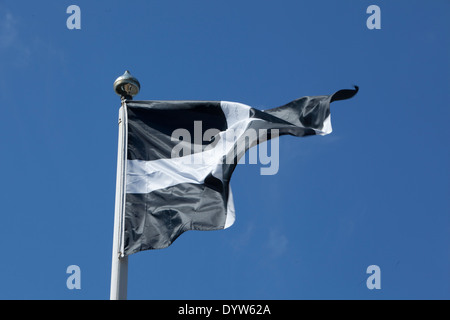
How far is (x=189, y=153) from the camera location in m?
15.9

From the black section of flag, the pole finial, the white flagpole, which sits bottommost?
the white flagpole

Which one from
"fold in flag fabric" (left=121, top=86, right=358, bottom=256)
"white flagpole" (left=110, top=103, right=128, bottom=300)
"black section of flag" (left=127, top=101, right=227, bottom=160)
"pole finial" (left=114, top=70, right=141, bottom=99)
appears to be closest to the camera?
"white flagpole" (left=110, top=103, right=128, bottom=300)

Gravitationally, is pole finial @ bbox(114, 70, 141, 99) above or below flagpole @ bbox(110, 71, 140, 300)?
above

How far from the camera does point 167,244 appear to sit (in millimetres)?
14445

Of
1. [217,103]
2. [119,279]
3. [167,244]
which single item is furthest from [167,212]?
[217,103]

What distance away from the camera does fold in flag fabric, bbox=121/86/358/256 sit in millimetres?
14703

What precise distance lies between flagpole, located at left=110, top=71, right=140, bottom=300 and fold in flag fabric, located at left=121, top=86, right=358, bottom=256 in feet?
0.30

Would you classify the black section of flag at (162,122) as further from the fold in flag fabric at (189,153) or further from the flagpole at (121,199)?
the flagpole at (121,199)

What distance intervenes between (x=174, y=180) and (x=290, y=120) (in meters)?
2.77

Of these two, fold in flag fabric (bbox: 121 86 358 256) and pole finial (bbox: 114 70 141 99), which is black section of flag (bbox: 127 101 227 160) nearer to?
fold in flag fabric (bbox: 121 86 358 256)

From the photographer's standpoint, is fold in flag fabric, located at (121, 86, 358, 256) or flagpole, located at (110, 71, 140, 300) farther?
fold in flag fabric, located at (121, 86, 358, 256)

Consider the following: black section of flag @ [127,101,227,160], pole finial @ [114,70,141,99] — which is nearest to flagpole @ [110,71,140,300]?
pole finial @ [114,70,141,99]
